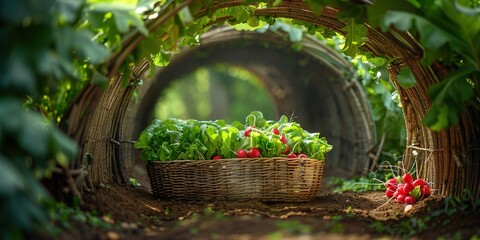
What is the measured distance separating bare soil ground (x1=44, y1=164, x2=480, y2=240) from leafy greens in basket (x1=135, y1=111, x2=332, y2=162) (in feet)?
1.35

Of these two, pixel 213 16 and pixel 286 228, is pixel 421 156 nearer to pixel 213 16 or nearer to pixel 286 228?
pixel 213 16

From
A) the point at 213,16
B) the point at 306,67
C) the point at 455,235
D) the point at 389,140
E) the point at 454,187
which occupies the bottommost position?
the point at 455,235

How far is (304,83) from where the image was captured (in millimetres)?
10688

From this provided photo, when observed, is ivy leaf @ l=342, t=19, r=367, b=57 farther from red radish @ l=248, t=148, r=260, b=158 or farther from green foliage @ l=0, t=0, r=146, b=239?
green foliage @ l=0, t=0, r=146, b=239

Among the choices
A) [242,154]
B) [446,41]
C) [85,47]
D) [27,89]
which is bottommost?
[27,89]

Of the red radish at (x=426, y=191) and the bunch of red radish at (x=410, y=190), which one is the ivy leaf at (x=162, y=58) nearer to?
the bunch of red radish at (x=410, y=190)

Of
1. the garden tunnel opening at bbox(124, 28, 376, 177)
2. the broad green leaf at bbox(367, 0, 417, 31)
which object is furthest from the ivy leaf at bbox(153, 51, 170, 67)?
the broad green leaf at bbox(367, 0, 417, 31)

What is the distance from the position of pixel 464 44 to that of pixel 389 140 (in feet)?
12.8

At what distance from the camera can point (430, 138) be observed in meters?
4.77

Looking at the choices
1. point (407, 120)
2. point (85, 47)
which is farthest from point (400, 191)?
point (85, 47)

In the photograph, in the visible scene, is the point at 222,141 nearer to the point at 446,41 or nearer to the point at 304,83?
the point at 446,41

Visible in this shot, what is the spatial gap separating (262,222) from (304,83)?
24.6 ft

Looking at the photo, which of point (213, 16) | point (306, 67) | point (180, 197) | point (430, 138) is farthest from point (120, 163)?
point (306, 67)

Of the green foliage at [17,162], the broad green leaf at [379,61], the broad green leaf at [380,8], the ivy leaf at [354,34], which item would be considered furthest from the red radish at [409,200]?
the green foliage at [17,162]
